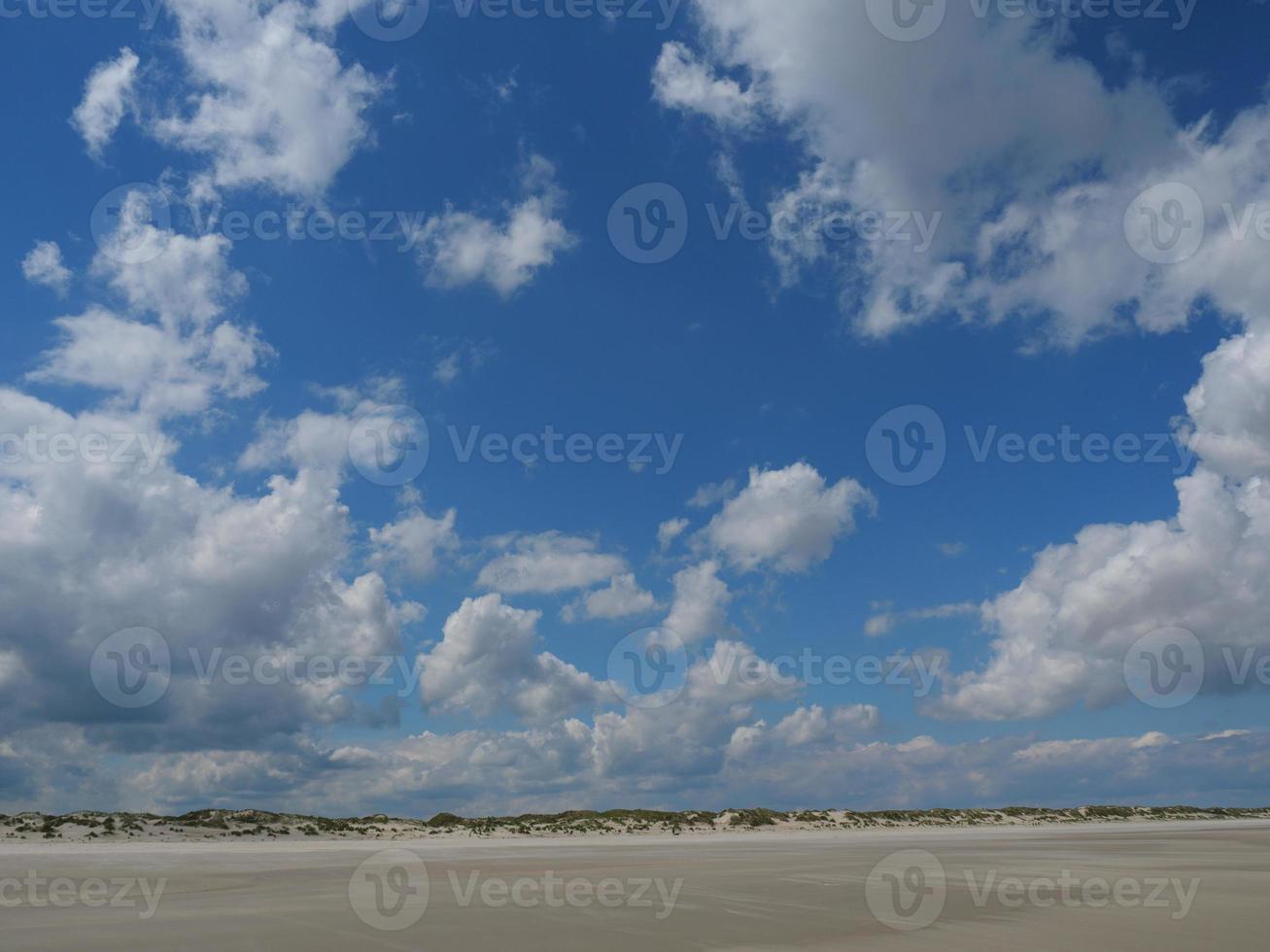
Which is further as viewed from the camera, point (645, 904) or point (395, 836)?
point (395, 836)

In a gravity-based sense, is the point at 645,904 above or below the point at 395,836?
above

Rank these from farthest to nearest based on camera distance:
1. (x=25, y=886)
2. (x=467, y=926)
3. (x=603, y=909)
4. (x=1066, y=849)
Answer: (x=1066, y=849)
(x=25, y=886)
(x=603, y=909)
(x=467, y=926)

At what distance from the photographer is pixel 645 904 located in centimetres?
2014

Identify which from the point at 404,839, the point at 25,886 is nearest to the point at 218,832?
the point at 404,839

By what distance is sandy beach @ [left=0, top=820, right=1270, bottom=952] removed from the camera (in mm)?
15031

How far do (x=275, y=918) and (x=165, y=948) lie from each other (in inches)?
152

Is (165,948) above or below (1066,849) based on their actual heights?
above

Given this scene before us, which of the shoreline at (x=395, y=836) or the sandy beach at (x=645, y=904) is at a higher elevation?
the sandy beach at (x=645, y=904)

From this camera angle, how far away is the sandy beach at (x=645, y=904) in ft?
49.3

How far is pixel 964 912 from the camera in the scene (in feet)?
60.3

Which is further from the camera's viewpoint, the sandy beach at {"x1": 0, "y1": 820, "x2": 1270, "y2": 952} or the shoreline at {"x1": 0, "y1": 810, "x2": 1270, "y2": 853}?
the shoreline at {"x1": 0, "y1": 810, "x2": 1270, "y2": 853}

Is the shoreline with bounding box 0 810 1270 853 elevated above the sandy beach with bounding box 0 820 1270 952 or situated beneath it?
situated beneath

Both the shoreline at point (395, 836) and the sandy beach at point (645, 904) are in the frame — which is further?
the shoreline at point (395, 836)

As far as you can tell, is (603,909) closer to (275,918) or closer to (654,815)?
(275,918)
